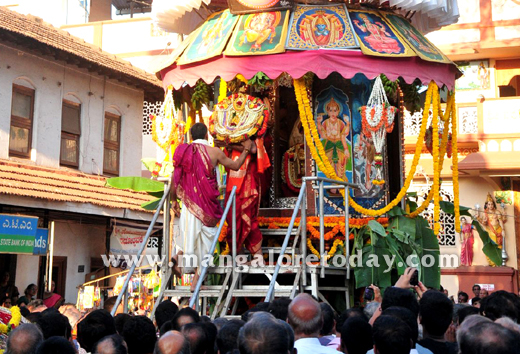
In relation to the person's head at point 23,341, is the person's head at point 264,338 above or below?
above

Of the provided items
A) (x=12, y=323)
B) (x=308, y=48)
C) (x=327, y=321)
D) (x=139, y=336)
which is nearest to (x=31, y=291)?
(x=308, y=48)

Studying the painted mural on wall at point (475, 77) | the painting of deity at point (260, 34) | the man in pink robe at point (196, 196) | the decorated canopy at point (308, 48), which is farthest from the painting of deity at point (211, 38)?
the painted mural on wall at point (475, 77)

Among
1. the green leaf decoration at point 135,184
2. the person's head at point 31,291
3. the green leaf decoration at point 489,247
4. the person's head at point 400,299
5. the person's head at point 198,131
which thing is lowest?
the person's head at point 31,291

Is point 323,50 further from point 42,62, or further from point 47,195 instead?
point 42,62

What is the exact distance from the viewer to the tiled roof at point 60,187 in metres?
15.8

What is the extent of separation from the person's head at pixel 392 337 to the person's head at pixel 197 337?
1214 millimetres

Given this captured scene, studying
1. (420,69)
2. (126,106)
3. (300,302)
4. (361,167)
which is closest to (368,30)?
(420,69)

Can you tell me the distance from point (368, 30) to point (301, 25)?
0.96 meters

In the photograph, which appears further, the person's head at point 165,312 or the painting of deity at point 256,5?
the painting of deity at point 256,5

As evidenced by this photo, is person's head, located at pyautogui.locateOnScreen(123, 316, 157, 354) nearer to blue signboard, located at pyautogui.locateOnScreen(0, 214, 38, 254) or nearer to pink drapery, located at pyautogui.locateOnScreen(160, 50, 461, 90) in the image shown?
pink drapery, located at pyautogui.locateOnScreen(160, 50, 461, 90)

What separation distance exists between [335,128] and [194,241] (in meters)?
3.05

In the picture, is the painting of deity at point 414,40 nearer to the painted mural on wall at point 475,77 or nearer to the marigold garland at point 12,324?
the marigold garland at point 12,324

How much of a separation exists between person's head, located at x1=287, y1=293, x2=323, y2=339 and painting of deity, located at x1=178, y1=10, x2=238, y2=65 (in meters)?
6.01


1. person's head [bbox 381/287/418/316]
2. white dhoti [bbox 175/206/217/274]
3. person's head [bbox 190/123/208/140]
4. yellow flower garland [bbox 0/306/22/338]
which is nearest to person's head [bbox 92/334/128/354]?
yellow flower garland [bbox 0/306/22/338]
